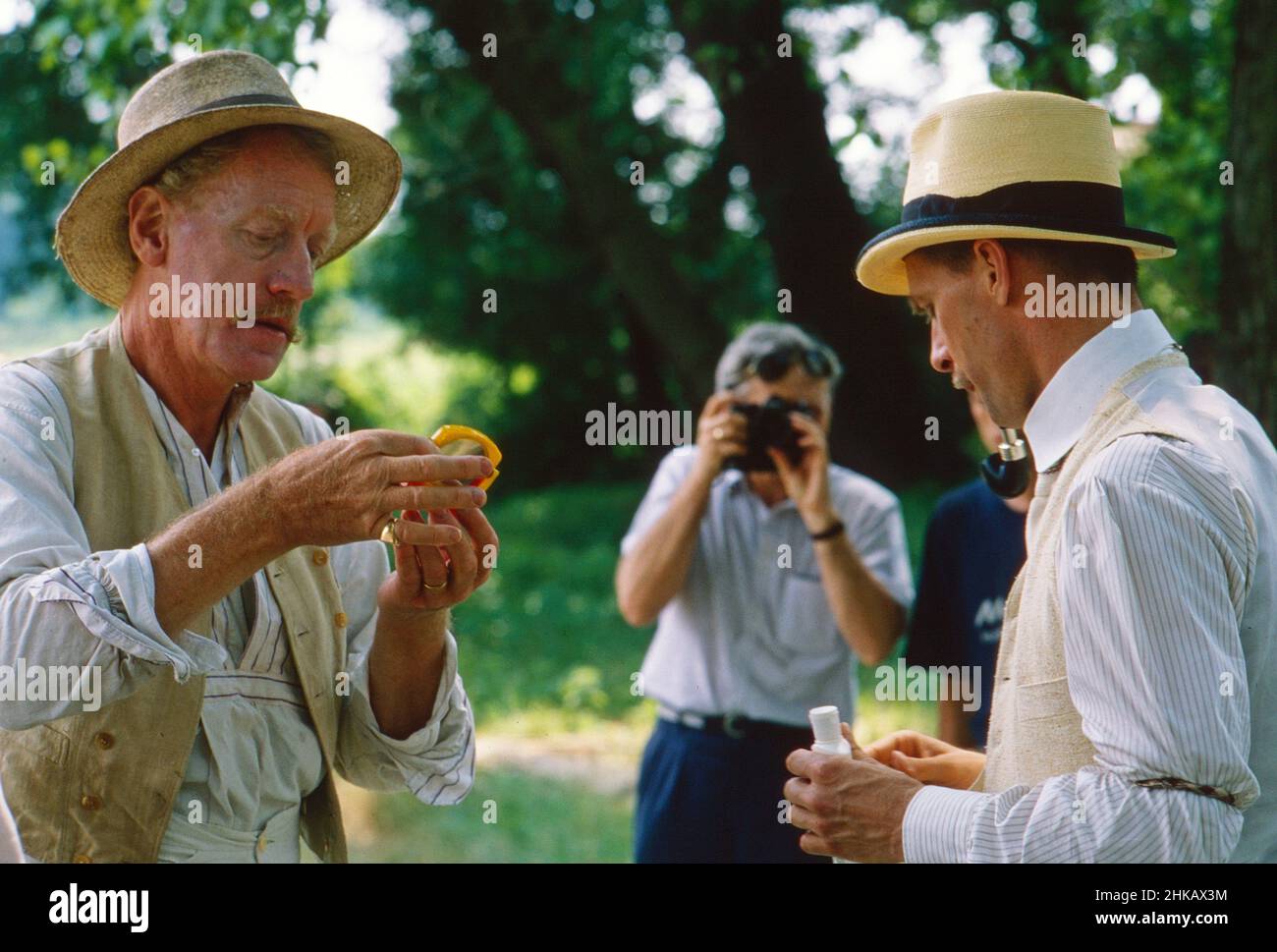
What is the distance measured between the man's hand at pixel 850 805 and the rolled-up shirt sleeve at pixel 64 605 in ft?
3.13

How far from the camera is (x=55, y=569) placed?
1.78 meters

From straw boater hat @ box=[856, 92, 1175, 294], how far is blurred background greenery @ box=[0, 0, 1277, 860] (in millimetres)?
1702

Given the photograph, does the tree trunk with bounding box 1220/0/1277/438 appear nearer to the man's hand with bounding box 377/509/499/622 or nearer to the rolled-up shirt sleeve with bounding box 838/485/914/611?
the rolled-up shirt sleeve with bounding box 838/485/914/611

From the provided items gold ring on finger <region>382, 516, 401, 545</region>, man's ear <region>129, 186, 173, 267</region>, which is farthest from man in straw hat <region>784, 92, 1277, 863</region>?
man's ear <region>129, 186, 173, 267</region>

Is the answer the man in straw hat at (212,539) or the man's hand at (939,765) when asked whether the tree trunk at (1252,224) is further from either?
the man in straw hat at (212,539)

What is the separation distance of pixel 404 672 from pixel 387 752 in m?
0.17

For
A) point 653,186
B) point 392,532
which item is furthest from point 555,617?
point 392,532

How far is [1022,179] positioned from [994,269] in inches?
5.7

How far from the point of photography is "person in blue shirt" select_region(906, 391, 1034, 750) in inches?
131

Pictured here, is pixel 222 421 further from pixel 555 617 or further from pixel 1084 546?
pixel 555 617

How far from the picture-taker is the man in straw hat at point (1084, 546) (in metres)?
1.62

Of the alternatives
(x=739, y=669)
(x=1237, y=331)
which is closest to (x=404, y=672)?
(x=739, y=669)
